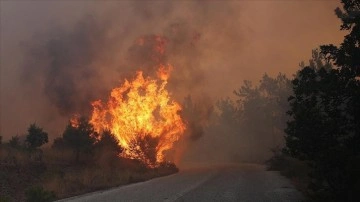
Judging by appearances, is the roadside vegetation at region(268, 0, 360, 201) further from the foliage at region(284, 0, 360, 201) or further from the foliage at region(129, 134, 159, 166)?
the foliage at region(129, 134, 159, 166)

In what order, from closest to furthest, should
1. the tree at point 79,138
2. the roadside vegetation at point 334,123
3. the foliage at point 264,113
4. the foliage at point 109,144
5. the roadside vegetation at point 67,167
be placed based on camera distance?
the roadside vegetation at point 334,123, the roadside vegetation at point 67,167, the tree at point 79,138, the foliage at point 109,144, the foliage at point 264,113

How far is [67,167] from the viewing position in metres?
33.1

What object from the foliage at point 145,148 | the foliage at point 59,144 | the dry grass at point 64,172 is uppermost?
the foliage at point 59,144

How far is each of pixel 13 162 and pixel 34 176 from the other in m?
3.24

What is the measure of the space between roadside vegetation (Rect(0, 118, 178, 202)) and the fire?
1596 millimetres

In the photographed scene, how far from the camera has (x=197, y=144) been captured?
393 ft

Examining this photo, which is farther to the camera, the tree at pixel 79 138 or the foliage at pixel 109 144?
the foliage at pixel 109 144

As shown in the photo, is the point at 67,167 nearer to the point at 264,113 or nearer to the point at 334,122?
the point at 334,122

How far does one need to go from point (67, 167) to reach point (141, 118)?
32.1ft

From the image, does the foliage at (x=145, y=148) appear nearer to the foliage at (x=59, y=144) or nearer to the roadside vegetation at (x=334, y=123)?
the foliage at (x=59, y=144)

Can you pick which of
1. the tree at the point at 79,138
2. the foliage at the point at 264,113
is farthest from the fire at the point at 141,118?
the foliage at the point at 264,113

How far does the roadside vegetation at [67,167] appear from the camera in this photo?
23.6 metres

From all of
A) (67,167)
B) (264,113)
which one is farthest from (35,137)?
(264,113)

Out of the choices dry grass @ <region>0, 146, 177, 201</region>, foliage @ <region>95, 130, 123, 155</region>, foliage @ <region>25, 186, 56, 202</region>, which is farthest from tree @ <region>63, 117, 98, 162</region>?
foliage @ <region>25, 186, 56, 202</region>
